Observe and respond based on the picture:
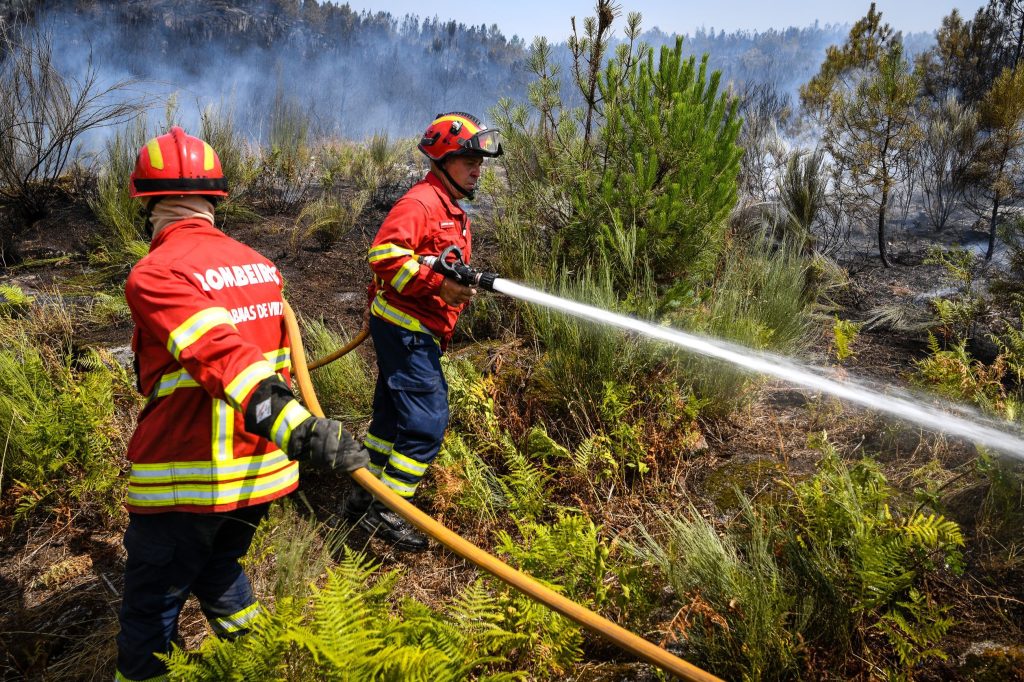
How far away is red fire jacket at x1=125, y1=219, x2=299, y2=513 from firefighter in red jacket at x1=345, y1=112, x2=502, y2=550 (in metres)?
0.84

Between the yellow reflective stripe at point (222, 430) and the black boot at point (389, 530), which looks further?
the black boot at point (389, 530)

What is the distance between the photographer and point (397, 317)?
2842 millimetres

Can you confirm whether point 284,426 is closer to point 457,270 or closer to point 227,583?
point 227,583

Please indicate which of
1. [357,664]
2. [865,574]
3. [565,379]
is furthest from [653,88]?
[357,664]

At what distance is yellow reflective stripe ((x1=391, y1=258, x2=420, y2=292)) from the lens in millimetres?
2676

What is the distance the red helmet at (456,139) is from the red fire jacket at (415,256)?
6.3 inches

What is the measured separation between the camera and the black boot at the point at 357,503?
3.00 meters

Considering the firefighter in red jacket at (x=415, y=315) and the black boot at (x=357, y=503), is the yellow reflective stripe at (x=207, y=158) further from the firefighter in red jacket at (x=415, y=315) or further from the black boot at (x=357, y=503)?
the black boot at (x=357, y=503)

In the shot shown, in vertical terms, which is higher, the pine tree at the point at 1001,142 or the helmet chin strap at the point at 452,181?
the pine tree at the point at 1001,142

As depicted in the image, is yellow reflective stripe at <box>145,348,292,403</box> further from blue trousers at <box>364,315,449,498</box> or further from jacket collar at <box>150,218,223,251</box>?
blue trousers at <box>364,315,449,498</box>

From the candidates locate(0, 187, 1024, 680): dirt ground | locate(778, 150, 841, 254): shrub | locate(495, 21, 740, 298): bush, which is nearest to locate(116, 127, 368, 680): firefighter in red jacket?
locate(0, 187, 1024, 680): dirt ground

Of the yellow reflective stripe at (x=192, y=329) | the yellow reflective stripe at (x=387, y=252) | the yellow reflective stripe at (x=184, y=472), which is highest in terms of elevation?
the yellow reflective stripe at (x=192, y=329)

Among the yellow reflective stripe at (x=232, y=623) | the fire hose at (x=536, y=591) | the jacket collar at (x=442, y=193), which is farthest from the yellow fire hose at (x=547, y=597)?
the jacket collar at (x=442, y=193)

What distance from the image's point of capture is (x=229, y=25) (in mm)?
28266
